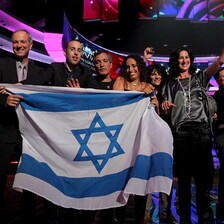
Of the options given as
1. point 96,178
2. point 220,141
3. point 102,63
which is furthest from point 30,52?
point 96,178

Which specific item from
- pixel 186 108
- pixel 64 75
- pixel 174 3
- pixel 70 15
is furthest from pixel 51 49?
pixel 186 108

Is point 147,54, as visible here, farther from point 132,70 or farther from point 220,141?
point 220,141

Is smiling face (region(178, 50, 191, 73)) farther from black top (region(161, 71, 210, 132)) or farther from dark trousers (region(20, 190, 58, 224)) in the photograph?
dark trousers (region(20, 190, 58, 224))

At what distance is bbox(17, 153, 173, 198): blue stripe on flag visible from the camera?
2426mm

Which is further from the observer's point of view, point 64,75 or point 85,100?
point 64,75

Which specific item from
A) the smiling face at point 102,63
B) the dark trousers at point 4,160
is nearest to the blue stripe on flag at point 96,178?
the dark trousers at point 4,160

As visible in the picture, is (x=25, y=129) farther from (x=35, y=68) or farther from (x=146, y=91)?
(x=146, y=91)

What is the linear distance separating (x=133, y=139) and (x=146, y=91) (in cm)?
51

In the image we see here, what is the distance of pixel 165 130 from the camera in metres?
2.57

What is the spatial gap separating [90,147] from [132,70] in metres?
0.95

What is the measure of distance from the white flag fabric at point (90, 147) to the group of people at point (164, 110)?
164mm

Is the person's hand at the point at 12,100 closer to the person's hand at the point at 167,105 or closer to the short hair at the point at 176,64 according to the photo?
the person's hand at the point at 167,105

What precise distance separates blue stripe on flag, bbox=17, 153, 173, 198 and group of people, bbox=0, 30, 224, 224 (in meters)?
0.23

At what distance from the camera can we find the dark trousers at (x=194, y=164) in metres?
2.70
